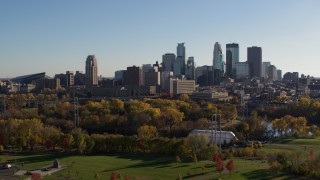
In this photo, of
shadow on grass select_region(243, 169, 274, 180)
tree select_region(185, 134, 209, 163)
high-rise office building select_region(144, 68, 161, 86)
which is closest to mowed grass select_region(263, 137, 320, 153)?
tree select_region(185, 134, 209, 163)

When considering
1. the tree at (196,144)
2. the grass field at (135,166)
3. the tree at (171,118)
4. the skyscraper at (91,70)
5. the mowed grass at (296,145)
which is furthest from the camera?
the skyscraper at (91,70)

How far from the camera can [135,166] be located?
31.5m

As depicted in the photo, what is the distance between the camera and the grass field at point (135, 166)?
28.3m

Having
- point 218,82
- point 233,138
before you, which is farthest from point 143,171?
point 218,82

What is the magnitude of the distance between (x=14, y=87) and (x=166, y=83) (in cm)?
4559

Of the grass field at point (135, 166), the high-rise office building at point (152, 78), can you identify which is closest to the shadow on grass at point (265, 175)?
the grass field at point (135, 166)

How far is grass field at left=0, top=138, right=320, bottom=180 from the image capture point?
28.3 meters

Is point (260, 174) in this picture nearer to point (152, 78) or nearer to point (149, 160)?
point (149, 160)

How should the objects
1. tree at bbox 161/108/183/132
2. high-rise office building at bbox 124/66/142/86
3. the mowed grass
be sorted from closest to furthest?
the mowed grass → tree at bbox 161/108/183/132 → high-rise office building at bbox 124/66/142/86

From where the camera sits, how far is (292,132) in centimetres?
4888

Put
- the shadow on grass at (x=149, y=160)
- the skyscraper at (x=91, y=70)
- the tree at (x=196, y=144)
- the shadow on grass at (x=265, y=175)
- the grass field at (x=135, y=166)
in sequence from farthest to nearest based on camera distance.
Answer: the skyscraper at (x=91, y=70) → the tree at (x=196, y=144) → the shadow on grass at (x=149, y=160) → the grass field at (x=135, y=166) → the shadow on grass at (x=265, y=175)

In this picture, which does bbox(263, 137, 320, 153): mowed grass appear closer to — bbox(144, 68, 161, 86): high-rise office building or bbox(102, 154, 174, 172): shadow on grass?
bbox(102, 154, 174, 172): shadow on grass

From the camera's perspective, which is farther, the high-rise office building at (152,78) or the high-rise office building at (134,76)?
the high-rise office building at (152,78)

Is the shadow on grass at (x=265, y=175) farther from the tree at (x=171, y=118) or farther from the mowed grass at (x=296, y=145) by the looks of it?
the tree at (x=171, y=118)
